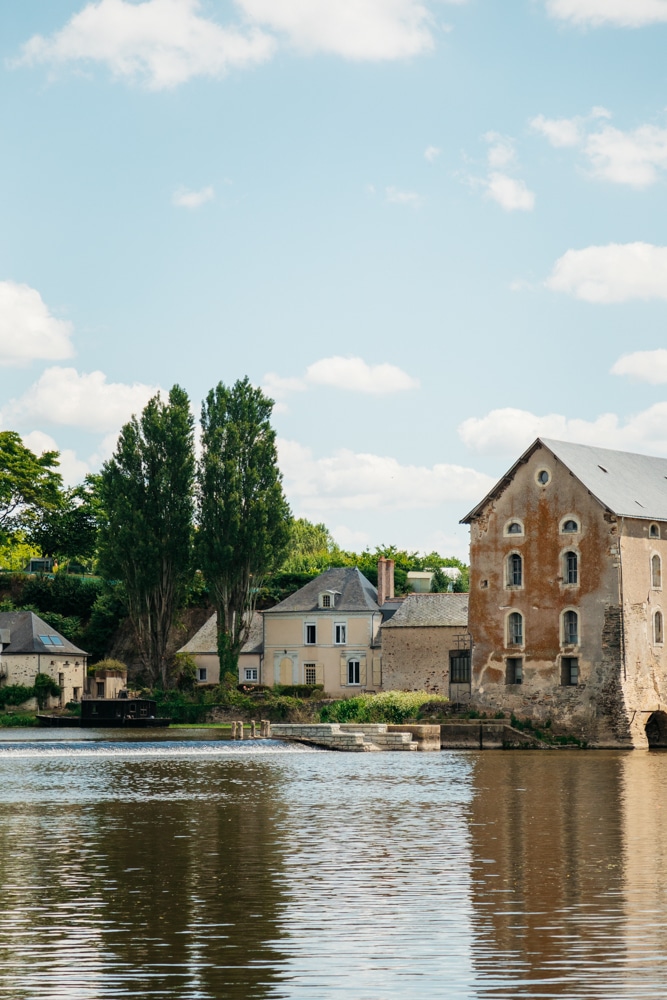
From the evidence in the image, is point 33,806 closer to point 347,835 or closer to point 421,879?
point 347,835

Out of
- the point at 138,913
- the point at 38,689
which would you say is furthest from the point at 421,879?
the point at 38,689

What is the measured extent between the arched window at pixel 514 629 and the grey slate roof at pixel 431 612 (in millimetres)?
11367

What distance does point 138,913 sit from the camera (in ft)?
47.3

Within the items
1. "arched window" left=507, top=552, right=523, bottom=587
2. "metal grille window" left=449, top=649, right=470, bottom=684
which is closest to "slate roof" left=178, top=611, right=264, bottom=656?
"metal grille window" left=449, top=649, right=470, bottom=684

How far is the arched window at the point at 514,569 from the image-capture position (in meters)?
61.5

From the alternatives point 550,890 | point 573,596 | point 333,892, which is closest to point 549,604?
point 573,596

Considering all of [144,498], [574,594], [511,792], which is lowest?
[511,792]

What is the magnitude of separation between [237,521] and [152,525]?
4.72m

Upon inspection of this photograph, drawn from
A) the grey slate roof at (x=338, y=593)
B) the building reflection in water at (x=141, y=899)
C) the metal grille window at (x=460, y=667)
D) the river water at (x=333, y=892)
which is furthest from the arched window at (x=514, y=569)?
the building reflection in water at (x=141, y=899)

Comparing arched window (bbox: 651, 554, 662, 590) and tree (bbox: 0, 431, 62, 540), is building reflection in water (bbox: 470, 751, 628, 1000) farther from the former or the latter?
tree (bbox: 0, 431, 62, 540)

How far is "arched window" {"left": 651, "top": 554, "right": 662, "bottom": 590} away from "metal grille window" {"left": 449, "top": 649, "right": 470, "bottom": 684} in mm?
8871

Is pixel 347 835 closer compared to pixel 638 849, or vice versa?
pixel 638 849

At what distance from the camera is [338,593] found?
79.7 m

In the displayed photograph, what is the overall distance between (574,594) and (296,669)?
24606mm
